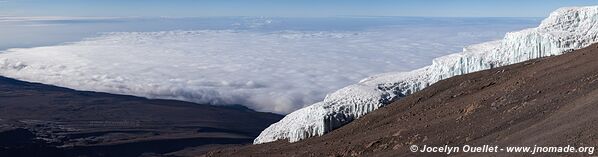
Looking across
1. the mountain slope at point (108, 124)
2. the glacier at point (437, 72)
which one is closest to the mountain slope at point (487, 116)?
the glacier at point (437, 72)

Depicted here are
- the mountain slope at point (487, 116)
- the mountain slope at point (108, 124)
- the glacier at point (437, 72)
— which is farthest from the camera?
the mountain slope at point (108, 124)

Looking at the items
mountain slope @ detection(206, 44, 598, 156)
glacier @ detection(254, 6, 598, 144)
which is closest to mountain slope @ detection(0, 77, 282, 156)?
glacier @ detection(254, 6, 598, 144)

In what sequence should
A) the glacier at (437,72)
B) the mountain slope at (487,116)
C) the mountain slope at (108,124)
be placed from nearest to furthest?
the mountain slope at (487,116)
the glacier at (437,72)
the mountain slope at (108,124)

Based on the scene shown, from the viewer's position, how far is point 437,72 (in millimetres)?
38812

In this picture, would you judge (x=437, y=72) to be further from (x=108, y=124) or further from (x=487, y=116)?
(x=108, y=124)

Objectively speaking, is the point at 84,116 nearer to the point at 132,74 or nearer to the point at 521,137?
the point at 132,74

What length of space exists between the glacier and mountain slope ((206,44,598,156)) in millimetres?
1944

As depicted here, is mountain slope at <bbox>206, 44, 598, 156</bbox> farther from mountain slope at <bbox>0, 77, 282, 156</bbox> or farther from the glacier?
mountain slope at <bbox>0, 77, 282, 156</bbox>

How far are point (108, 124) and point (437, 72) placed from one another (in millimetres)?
75296

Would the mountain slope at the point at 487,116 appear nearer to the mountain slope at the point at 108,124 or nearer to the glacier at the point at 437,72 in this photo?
the glacier at the point at 437,72

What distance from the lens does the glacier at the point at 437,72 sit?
3306 centimetres

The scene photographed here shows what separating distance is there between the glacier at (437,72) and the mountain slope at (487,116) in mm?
1944

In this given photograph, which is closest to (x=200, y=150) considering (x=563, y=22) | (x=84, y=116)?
(x=84, y=116)

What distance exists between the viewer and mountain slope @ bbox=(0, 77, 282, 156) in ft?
265
